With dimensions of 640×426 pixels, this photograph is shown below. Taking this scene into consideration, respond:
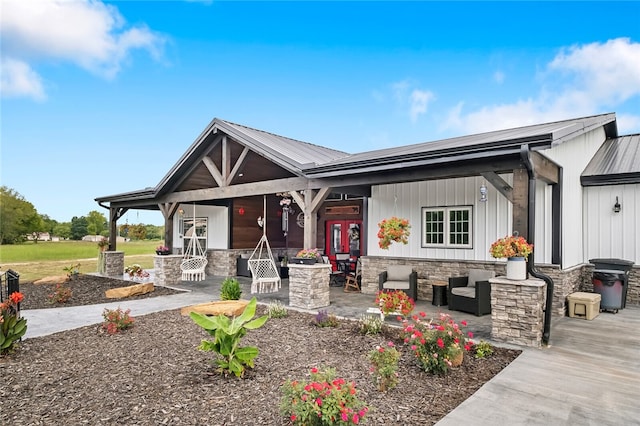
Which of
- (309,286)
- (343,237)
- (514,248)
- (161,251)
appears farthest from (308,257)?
(161,251)

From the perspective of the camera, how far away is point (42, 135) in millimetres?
14531

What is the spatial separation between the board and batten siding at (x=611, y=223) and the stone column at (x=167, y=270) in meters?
10.2

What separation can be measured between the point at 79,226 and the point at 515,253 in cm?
2189

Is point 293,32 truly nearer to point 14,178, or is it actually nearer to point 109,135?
point 109,135

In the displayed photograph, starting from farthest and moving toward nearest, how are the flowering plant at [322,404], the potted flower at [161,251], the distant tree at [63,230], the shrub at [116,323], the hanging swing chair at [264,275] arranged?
the distant tree at [63,230] → the potted flower at [161,251] → the hanging swing chair at [264,275] → the shrub at [116,323] → the flowering plant at [322,404]

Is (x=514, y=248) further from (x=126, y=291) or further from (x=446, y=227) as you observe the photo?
(x=126, y=291)

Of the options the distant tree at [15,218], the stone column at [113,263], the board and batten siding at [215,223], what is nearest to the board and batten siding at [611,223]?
the board and batten siding at [215,223]

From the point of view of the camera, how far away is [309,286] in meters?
7.16

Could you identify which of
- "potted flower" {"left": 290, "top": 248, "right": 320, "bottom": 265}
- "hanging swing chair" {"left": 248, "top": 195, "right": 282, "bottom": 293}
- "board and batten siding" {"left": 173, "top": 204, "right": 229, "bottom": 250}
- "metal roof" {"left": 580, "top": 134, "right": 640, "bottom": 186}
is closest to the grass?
"board and batten siding" {"left": 173, "top": 204, "right": 229, "bottom": 250}

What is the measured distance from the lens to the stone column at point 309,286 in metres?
7.18

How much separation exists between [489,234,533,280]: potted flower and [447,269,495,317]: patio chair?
58.2 inches

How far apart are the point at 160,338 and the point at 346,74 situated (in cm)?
1237

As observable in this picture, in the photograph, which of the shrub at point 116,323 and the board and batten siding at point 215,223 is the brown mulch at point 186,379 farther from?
the board and batten siding at point 215,223

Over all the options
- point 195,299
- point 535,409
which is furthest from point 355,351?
point 195,299
